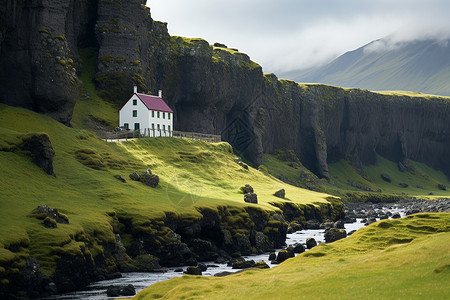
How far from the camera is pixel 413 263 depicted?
40.0m

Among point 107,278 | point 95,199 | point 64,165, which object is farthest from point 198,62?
point 107,278

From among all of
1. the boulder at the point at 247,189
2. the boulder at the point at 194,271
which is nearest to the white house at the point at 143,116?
the boulder at the point at 247,189

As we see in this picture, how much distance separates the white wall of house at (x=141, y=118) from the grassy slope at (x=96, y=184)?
480 centimetres

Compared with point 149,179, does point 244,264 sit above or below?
below

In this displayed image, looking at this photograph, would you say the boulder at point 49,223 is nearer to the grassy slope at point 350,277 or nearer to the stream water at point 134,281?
the stream water at point 134,281

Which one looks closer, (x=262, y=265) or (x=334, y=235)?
(x=262, y=265)

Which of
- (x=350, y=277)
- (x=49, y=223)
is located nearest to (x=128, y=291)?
(x=49, y=223)

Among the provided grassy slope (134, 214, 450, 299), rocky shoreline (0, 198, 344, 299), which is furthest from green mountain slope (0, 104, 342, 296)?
grassy slope (134, 214, 450, 299)

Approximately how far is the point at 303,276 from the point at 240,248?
49243mm

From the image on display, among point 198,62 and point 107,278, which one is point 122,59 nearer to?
point 198,62

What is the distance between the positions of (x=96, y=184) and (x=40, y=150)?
974 centimetres

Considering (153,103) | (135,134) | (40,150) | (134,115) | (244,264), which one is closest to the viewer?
(244,264)

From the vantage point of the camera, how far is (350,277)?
3881cm

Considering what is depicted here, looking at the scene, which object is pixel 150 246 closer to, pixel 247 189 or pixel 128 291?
pixel 128 291
